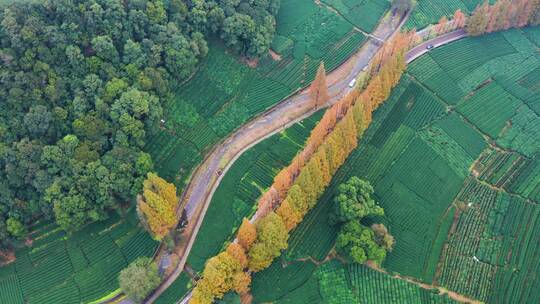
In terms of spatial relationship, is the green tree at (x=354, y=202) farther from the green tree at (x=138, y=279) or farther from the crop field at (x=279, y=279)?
the green tree at (x=138, y=279)

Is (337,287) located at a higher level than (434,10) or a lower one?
lower

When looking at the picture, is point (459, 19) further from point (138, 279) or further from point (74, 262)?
point (74, 262)

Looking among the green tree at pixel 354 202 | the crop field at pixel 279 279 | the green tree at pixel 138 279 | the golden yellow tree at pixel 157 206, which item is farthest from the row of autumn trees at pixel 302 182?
the golden yellow tree at pixel 157 206

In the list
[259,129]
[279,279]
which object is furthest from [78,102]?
[279,279]

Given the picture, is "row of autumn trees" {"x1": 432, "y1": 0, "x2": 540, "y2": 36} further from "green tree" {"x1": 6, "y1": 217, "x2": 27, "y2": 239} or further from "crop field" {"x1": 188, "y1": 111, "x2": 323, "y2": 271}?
A: "green tree" {"x1": 6, "y1": 217, "x2": 27, "y2": 239}

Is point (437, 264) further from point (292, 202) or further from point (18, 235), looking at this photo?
point (18, 235)

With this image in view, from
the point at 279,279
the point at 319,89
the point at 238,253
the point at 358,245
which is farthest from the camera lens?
the point at 319,89

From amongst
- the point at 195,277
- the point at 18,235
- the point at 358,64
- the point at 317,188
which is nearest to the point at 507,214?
the point at 317,188
